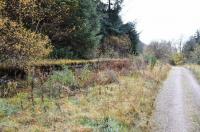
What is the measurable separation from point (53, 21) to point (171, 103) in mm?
9143

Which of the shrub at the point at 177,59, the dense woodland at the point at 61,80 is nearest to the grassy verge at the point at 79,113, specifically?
the dense woodland at the point at 61,80

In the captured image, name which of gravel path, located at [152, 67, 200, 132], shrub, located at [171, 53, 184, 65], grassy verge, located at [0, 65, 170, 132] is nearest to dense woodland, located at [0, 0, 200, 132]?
grassy verge, located at [0, 65, 170, 132]

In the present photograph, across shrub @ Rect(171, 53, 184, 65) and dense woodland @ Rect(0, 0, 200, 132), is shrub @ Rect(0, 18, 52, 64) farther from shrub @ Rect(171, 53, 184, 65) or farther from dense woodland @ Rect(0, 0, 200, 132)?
shrub @ Rect(171, 53, 184, 65)

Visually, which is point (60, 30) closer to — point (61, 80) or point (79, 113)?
point (61, 80)

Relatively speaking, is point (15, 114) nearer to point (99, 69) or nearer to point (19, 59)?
point (19, 59)

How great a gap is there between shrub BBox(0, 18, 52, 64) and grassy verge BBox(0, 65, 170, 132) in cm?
308

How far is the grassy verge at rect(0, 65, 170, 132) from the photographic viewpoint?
1091 centimetres

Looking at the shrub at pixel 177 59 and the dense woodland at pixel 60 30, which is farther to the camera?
the shrub at pixel 177 59

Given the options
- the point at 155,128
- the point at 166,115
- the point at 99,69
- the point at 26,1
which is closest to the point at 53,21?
the point at 99,69

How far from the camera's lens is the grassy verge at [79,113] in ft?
35.8

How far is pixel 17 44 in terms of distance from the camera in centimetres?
1714

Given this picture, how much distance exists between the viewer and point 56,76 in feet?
55.5

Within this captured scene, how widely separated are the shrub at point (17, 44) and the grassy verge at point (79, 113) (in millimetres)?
3080

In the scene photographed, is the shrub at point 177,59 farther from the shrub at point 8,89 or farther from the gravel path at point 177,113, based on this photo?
the shrub at point 8,89
